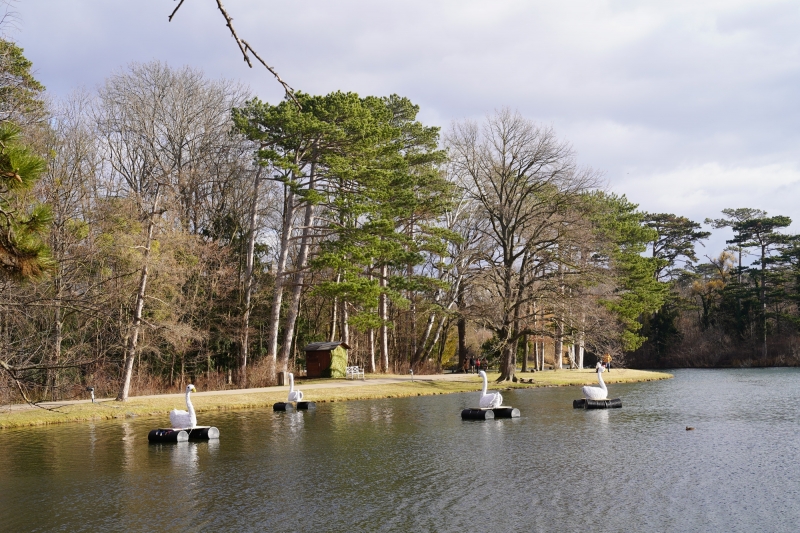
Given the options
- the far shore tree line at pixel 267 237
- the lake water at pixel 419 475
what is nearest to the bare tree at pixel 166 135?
the far shore tree line at pixel 267 237

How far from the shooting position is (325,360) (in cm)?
4372

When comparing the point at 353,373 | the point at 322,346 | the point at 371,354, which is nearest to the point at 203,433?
the point at 353,373

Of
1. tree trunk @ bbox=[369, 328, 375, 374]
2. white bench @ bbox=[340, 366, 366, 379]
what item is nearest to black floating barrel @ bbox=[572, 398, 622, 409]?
white bench @ bbox=[340, 366, 366, 379]

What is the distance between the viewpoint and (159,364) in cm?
3888

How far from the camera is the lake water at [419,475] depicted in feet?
40.9

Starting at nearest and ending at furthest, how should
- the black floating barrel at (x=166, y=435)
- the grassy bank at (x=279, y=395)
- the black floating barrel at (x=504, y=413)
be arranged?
the black floating barrel at (x=166, y=435) → the black floating barrel at (x=504, y=413) → the grassy bank at (x=279, y=395)

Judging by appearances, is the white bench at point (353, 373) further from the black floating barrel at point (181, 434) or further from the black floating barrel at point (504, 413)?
the black floating barrel at point (181, 434)

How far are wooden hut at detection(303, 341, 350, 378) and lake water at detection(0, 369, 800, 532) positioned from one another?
16.5 m

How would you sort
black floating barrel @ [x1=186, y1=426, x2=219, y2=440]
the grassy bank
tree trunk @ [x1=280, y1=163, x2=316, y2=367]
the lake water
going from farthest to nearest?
tree trunk @ [x1=280, y1=163, x2=316, y2=367] < the grassy bank < black floating barrel @ [x1=186, y1=426, x2=219, y2=440] < the lake water

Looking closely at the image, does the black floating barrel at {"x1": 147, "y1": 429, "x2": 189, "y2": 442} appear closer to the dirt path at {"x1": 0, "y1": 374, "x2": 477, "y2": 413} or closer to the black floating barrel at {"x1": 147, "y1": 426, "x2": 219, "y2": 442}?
the black floating barrel at {"x1": 147, "y1": 426, "x2": 219, "y2": 442}

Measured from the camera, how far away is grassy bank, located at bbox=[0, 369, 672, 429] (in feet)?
87.2

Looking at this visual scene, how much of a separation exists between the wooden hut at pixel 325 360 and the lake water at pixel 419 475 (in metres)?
16.5

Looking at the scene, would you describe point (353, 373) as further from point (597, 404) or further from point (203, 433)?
point (203, 433)

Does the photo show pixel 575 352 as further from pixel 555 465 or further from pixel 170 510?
pixel 170 510
